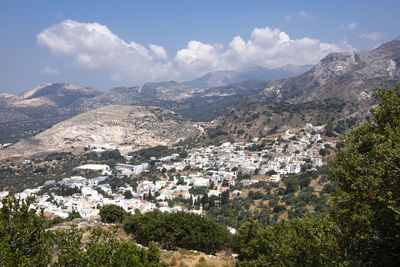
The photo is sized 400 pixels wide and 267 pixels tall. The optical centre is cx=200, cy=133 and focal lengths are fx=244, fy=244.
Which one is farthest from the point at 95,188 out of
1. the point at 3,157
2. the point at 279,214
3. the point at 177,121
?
the point at 177,121

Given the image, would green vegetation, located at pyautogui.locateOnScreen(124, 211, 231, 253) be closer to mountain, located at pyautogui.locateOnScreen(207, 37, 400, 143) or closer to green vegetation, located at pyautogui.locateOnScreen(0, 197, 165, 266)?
green vegetation, located at pyautogui.locateOnScreen(0, 197, 165, 266)

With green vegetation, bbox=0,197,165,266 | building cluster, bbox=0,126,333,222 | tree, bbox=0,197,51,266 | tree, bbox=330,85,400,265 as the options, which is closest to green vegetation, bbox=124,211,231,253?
green vegetation, bbox=0,197,165,266

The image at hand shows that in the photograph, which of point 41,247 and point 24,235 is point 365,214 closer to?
point 41,247

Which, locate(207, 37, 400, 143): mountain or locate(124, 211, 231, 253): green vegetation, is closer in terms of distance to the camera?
locate(124, 211, 231, 253): green vegetation

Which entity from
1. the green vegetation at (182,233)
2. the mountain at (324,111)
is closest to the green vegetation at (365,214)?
the green vegetation at (182,233)

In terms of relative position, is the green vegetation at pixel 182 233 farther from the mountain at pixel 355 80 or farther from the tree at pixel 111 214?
the mountain at pixel 355 80
